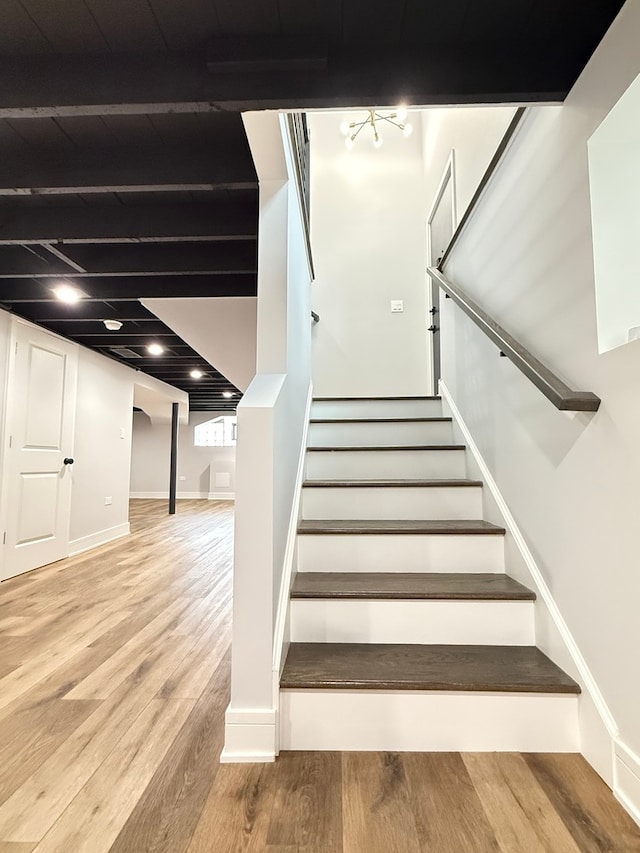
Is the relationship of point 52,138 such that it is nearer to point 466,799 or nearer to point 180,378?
point 466,799

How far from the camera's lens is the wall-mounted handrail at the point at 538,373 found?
49.4 inches

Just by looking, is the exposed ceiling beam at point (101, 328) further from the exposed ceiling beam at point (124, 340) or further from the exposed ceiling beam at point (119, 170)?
the exposed ceiling beam at point (119, 170)

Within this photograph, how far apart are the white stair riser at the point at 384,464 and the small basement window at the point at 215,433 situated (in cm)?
869

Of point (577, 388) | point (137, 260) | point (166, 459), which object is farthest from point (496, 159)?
point (166, 459)

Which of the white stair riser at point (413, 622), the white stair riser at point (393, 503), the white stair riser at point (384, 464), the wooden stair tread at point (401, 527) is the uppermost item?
the white stair riser at point (384, 464)

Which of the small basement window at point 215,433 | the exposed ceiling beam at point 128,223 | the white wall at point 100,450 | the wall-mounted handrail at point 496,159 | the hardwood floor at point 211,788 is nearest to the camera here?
the hardwood floor at point 211,788

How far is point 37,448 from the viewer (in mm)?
3992

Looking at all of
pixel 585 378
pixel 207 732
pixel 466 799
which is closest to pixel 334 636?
pixel 207 732

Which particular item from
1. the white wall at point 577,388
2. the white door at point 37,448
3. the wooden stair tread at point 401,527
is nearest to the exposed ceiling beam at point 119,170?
the white wall at point 577,388

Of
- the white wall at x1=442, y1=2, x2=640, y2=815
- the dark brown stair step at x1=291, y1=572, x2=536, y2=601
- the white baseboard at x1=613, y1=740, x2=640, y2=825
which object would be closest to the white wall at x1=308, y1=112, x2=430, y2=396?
the white wall at x1=442, y1=2, x2=640, y2=815

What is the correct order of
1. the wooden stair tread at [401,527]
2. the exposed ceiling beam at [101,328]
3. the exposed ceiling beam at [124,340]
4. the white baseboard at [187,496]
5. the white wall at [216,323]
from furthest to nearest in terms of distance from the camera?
the white baseboard at [187,496] → the exposed ceiling beam at [124,340] → the exposed ceiling beam at [101,328] → the white wall at [216,323] → the wooden stair tread at [401,527]

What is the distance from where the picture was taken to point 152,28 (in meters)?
1.27

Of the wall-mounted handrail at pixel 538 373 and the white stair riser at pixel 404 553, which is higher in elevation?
the wall-mounted handrail at pixel 538 373

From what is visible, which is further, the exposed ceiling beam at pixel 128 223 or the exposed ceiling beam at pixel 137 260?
the exposed ceiling beam at pixel 137 260
